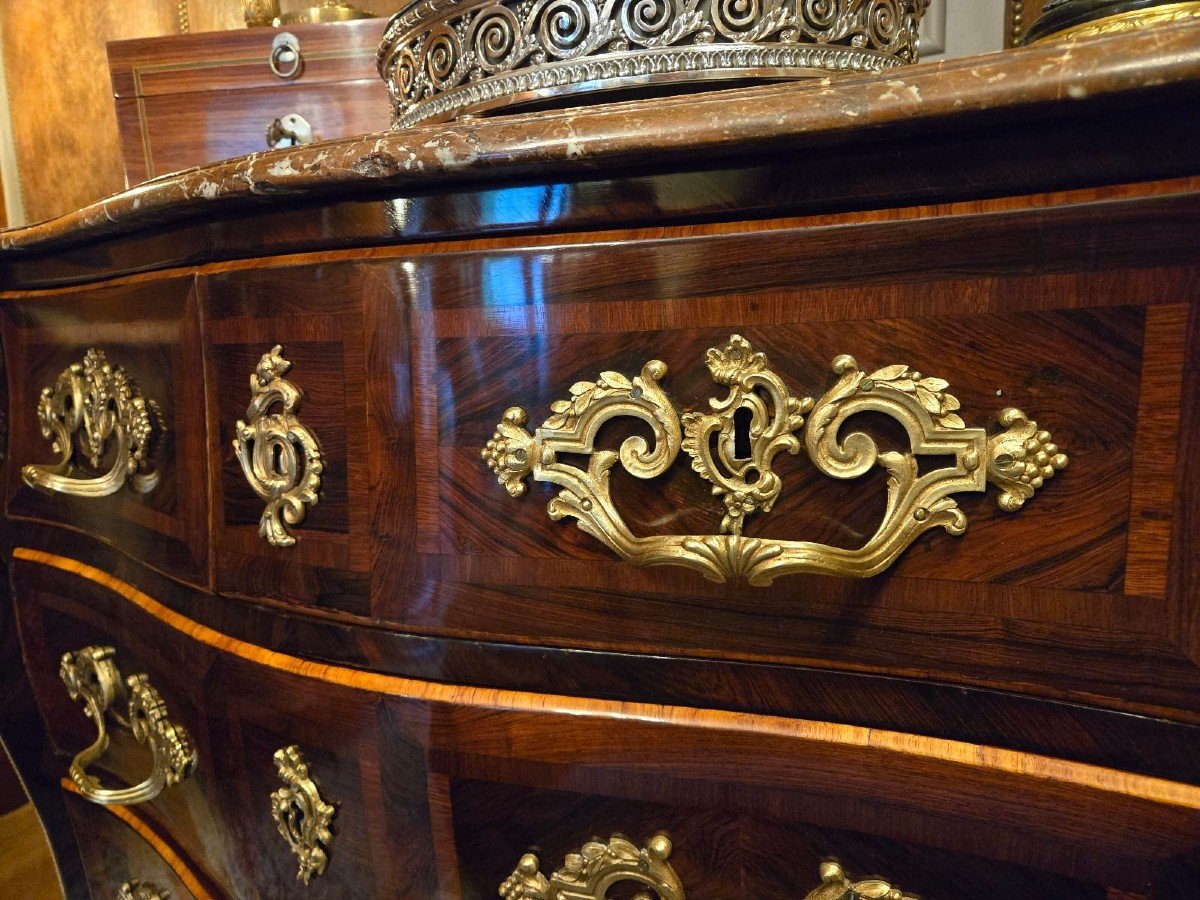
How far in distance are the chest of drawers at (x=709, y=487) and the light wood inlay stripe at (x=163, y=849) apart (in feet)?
0.33

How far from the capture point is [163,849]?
53cm

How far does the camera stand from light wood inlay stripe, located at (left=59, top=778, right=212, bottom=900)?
495 mm

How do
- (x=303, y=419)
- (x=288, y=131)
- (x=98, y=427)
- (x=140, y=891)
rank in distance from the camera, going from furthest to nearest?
(x=288, y=131) → (x=140, y=891) → (x=98, y=427) → (x=303, y=419)

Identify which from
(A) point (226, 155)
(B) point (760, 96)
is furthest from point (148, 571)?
(A) point (226, 155)

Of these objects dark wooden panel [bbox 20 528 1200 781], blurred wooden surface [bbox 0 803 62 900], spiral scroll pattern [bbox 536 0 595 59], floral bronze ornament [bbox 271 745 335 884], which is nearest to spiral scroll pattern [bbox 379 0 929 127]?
spiral scroll pattern [bbox 536 0 595 59]

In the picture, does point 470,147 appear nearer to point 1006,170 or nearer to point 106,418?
point 1006,170

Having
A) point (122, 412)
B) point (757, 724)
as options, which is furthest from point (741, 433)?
point (122, 412)

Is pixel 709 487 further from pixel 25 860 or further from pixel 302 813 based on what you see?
pixel 25 860

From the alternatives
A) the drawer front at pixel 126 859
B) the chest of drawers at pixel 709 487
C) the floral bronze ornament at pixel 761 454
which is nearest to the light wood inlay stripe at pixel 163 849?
the drawer front at pixel 126 859

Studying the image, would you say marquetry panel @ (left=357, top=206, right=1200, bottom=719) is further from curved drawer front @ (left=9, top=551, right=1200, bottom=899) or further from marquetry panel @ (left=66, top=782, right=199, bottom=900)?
marquetry panel @ (left=66, top=782, right=199, bottom=900)

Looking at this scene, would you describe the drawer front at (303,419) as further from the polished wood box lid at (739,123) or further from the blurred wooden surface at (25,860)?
the blurred wooden surface at (25,860)

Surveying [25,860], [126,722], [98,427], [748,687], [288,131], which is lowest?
[25,860]

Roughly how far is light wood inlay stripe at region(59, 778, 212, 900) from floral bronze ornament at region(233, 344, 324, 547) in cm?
28

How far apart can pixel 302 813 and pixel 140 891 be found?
0.30 metres
